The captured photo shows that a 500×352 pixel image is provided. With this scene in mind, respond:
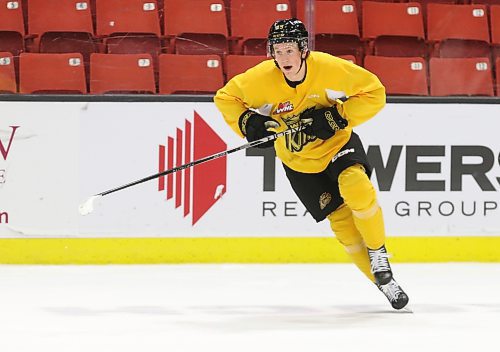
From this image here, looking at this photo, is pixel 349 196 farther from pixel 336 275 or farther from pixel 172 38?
pixel 172 38

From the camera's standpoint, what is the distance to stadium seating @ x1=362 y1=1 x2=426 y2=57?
6266 millimetres

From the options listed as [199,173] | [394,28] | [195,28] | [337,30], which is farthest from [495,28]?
[199,173]

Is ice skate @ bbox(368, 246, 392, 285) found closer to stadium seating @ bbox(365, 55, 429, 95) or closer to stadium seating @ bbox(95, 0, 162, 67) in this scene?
stadium seating @ bbox(365, 55, 429, 95)

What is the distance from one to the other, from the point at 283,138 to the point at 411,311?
2.89 ft

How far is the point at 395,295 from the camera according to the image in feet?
13.8

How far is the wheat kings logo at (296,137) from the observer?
4340 mm

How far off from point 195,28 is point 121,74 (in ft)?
1.67

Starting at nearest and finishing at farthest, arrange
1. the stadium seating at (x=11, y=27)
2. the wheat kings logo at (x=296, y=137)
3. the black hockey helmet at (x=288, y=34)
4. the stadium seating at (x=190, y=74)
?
the black hockey helmet at (x=288, y=34), the wheat kings logo at (x=296, y=137), the stadium seating at (x=11, y=27), the stadium seating at (x=190, y=74)

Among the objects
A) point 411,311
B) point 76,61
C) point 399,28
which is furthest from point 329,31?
point 411,311

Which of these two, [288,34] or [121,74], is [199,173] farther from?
[288,34]

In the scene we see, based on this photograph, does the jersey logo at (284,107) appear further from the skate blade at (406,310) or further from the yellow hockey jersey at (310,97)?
the skate blade at (406,310)

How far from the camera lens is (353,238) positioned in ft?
14.6

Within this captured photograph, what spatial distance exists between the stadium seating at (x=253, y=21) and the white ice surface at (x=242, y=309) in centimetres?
126

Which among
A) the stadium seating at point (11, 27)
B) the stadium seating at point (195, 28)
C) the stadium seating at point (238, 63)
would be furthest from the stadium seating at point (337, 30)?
the stadium seating at point (11, 27)
